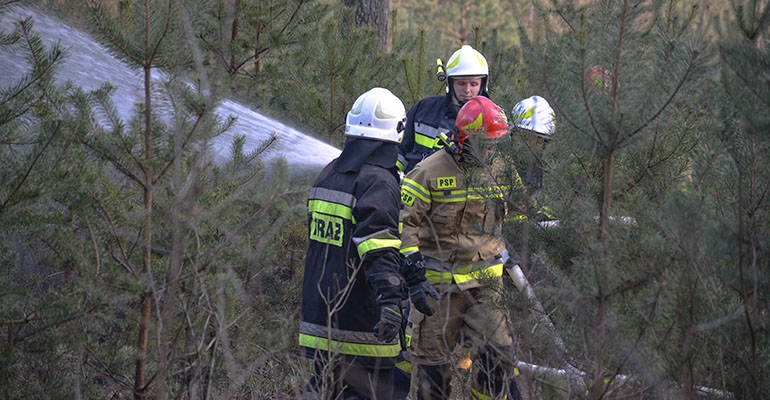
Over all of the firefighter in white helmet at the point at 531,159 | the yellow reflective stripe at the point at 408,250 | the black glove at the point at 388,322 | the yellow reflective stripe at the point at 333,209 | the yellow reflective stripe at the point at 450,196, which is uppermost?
the firefighter in white helmet at the point at 531,159

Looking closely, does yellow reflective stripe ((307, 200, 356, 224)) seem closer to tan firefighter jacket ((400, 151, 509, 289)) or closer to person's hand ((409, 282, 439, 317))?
person's hand ((409, 282, 439, 317))

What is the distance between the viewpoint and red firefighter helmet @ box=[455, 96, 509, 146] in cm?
476

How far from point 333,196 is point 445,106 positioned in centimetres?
215

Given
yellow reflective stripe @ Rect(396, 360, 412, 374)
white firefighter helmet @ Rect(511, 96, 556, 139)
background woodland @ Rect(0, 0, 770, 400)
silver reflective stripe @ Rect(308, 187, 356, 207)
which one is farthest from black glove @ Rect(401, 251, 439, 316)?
yellow reflective stripe @ Rect(396, 360, 412, 374)

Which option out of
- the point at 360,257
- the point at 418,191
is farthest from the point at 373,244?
the point at 418,191

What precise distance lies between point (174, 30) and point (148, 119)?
398 millimetres

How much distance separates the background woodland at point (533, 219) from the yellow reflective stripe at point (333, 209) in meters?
0.28

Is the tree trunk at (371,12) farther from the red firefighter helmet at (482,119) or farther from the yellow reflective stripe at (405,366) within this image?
the yellow reflective stripe at (405,366)

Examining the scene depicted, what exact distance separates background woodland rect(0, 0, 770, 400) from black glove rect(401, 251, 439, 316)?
0.60 meters

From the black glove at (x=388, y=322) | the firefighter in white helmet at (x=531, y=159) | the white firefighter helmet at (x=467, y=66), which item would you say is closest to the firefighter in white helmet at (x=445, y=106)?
the white firefighter helmet at (x=467, y=66)

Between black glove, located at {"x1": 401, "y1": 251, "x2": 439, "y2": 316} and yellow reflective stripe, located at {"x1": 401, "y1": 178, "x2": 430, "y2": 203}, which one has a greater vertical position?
yellow reflective stripe, located at {"x1": 401, "y1": 178, "x2": 430, "y2": 203}

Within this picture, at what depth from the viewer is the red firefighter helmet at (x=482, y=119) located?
4762 millimetres

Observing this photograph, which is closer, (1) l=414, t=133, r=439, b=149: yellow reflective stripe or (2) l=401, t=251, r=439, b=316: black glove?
(2) l=401, t=251, r=439, b=316: black glove

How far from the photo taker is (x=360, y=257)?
403 centimetres
